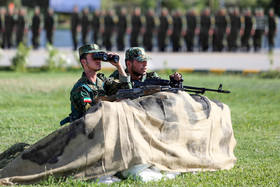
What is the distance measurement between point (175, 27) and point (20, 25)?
22.3 feet

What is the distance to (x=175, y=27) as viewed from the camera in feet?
90.3

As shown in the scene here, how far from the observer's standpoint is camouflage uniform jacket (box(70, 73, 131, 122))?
22.0 feet

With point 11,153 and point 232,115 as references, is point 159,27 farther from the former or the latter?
point 11,153

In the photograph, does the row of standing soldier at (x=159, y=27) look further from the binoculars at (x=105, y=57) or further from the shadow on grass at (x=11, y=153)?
the binoculars at (x=105, y=57)

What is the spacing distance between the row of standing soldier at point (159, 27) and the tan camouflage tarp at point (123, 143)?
20.6 m

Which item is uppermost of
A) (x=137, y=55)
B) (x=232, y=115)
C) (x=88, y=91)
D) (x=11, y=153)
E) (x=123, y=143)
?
(x=137, y=55)

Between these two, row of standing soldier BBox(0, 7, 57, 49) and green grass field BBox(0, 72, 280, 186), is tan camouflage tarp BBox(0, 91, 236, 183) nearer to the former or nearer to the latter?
green grass field BBox(0, 72, 280, 186)

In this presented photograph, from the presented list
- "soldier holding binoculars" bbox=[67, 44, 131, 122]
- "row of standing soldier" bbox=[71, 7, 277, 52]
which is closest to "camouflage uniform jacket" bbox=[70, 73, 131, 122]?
"soldier holding binoculars" bbox=[67, 44, 131, 122]

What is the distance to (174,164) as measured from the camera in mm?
6629

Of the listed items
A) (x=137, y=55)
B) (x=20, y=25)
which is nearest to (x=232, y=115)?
(x=137, y=55)

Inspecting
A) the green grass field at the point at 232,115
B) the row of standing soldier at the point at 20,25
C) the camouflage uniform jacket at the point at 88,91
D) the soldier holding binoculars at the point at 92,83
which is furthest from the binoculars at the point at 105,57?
the row of standing soldier at the point at 20,25

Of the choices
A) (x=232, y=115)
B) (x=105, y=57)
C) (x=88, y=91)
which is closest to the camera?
(x=105, y=57)

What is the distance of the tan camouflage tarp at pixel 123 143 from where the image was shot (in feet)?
20.2

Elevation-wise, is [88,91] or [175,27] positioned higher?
[175,27]
